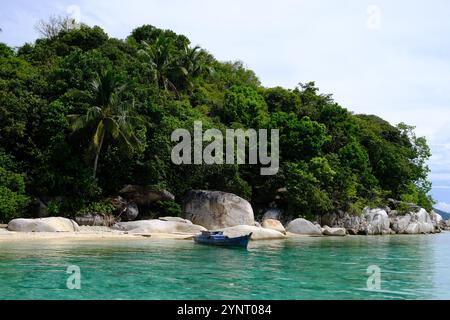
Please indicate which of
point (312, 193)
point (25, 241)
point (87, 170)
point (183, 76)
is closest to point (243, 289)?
point (25, 241)

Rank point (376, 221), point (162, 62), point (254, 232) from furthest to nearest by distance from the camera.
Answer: point (162, 62) → point (376, 221) → point (254, 232)

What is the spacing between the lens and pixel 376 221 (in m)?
41.2

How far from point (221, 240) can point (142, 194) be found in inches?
471

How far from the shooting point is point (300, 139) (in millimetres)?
41188

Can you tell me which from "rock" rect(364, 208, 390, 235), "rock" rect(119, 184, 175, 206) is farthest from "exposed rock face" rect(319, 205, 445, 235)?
"rock" rect(119, 184, 175, 206)

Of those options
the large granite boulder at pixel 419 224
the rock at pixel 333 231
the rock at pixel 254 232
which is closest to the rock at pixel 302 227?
the rock at pixel 333 231

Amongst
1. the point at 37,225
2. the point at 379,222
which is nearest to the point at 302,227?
the point at 379,222

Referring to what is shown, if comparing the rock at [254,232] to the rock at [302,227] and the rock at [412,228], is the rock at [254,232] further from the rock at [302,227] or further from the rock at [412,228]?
the rock at [412,228]

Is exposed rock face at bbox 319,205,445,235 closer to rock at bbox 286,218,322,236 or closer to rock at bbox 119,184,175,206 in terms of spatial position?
rock at bbox 286,218,322,236

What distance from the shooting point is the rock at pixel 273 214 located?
37.9m

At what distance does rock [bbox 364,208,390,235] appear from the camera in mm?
40534

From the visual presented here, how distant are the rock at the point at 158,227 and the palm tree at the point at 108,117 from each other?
4.14 m

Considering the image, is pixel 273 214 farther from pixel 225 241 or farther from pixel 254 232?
pixel 225 241

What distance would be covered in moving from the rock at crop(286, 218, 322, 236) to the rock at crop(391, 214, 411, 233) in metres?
11.4
